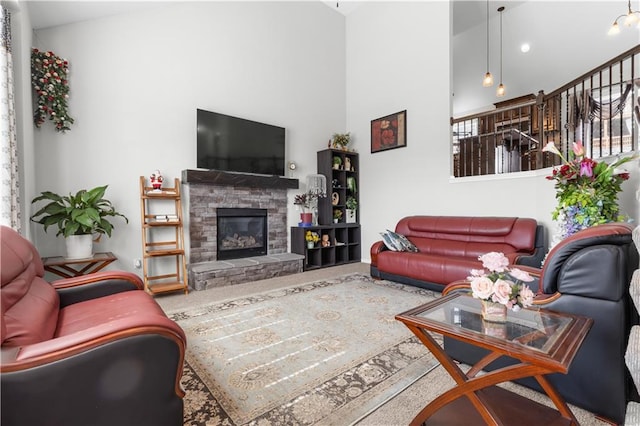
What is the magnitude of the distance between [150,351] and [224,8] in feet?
16.2

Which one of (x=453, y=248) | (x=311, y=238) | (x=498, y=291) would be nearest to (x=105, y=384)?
(x=498, y=291)

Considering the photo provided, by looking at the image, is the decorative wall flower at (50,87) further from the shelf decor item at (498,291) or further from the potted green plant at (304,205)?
the shelf decor item at (498,291)

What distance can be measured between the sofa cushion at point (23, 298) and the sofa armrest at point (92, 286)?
0.47ft

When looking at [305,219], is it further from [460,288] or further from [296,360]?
[460,288]

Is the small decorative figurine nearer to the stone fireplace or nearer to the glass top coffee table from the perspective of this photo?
the stone fireplace

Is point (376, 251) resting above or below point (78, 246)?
below

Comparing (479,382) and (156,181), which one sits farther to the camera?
(156,181)

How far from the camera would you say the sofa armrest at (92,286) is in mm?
1898

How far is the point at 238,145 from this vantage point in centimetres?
442

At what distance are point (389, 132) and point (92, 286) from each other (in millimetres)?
4718

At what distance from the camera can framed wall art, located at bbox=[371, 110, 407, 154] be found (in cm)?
503

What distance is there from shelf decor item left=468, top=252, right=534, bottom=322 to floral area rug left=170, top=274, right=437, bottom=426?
0.72 meters

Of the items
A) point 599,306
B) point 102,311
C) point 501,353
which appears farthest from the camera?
point 102,311

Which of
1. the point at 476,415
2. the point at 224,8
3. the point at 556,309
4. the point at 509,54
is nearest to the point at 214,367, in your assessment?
the point at 476,415
